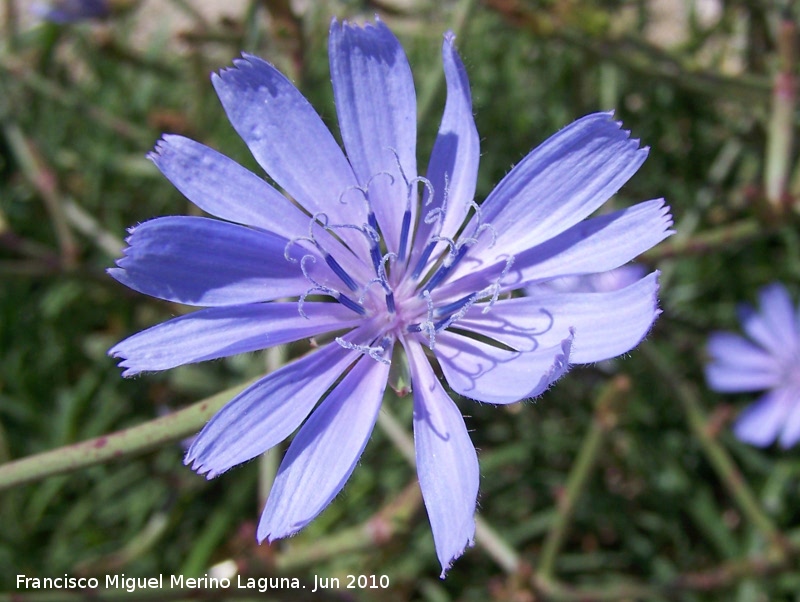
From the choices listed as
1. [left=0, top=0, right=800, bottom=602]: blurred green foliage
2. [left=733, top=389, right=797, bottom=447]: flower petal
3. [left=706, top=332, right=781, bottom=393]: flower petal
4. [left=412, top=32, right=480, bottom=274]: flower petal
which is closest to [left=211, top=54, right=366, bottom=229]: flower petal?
[left=412, top=32, right=480, bottom=274]: flower petal

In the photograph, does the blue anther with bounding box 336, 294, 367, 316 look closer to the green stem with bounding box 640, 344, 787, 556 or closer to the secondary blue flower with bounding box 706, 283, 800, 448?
the green stem with bounding box 640, 344, 787, 556

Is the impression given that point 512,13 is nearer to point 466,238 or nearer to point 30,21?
point 466,238

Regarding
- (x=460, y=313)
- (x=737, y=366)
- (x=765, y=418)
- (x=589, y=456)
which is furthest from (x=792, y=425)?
(x=460, y=313)

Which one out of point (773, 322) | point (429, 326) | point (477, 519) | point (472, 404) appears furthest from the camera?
point (773, 322)

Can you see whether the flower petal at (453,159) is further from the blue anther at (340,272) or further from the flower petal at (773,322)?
the flower petal at (773,322)

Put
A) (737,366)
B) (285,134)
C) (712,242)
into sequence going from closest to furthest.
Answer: (285,134) → (712,242) → (737,366)

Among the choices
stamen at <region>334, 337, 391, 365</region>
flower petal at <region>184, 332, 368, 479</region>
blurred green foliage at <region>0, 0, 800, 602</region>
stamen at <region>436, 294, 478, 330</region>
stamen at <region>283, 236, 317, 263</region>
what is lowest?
blurred green foliage at <region>0, 0, 800, 602</region>

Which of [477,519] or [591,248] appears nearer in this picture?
[591,248]

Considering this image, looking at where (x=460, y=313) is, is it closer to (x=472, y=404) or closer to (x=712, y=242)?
(x=712, y=242)
